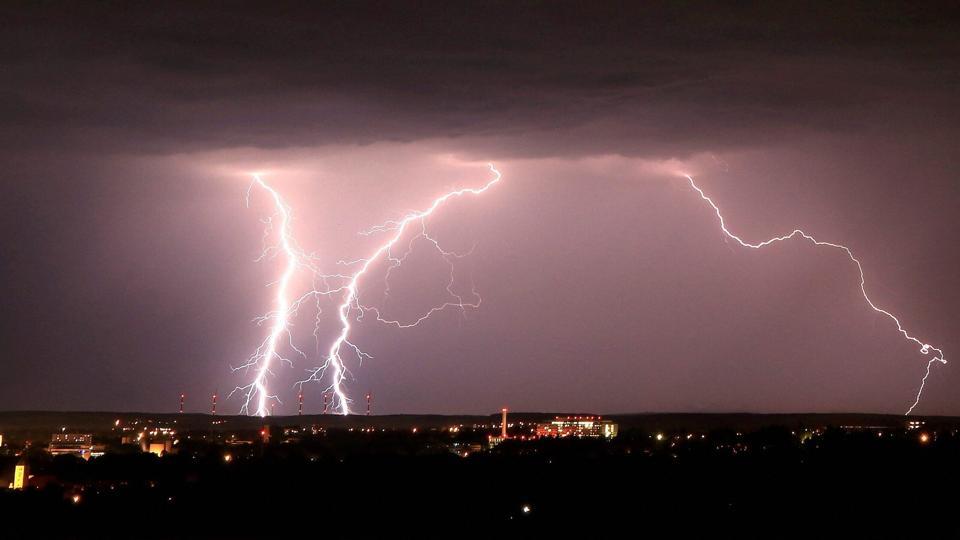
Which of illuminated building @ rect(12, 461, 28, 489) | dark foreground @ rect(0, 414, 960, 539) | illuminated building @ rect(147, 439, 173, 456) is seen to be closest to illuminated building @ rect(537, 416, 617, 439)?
illuminated building @ rect(147, 439, 173, 456)

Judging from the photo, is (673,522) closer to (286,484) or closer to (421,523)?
(421,523)

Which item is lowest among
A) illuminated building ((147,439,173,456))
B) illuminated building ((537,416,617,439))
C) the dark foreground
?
the dark foreground

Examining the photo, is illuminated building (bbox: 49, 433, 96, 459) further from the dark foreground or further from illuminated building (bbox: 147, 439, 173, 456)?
the dark foreground

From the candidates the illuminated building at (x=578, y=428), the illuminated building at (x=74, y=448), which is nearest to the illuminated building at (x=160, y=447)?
the illuminated building at (x=74, y=448)

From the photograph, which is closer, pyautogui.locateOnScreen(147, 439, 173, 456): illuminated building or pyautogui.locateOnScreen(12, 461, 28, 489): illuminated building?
pyautogui.locateOnScreen(12, 461, 28, 489): illuminated building

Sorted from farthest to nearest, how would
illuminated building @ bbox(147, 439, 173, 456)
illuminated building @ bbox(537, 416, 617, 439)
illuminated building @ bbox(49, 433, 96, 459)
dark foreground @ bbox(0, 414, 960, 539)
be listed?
illuminated building @ bbox(537, 416, 617, 439), illuminated building @ bbox(147, 439, 173, 456), illuminated building @ bbox(49, 433, 96, 459), dark foreground @ bbox(0, 414, 960, 539)

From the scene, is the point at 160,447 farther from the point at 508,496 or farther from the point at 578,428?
the point at 578,428

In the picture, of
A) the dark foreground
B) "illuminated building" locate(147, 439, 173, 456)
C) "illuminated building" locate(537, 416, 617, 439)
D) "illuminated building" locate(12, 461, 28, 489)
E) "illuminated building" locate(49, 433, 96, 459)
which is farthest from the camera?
"illuminated building" locate(537, 416, 617, 439)

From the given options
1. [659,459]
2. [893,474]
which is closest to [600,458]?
[659,459]
